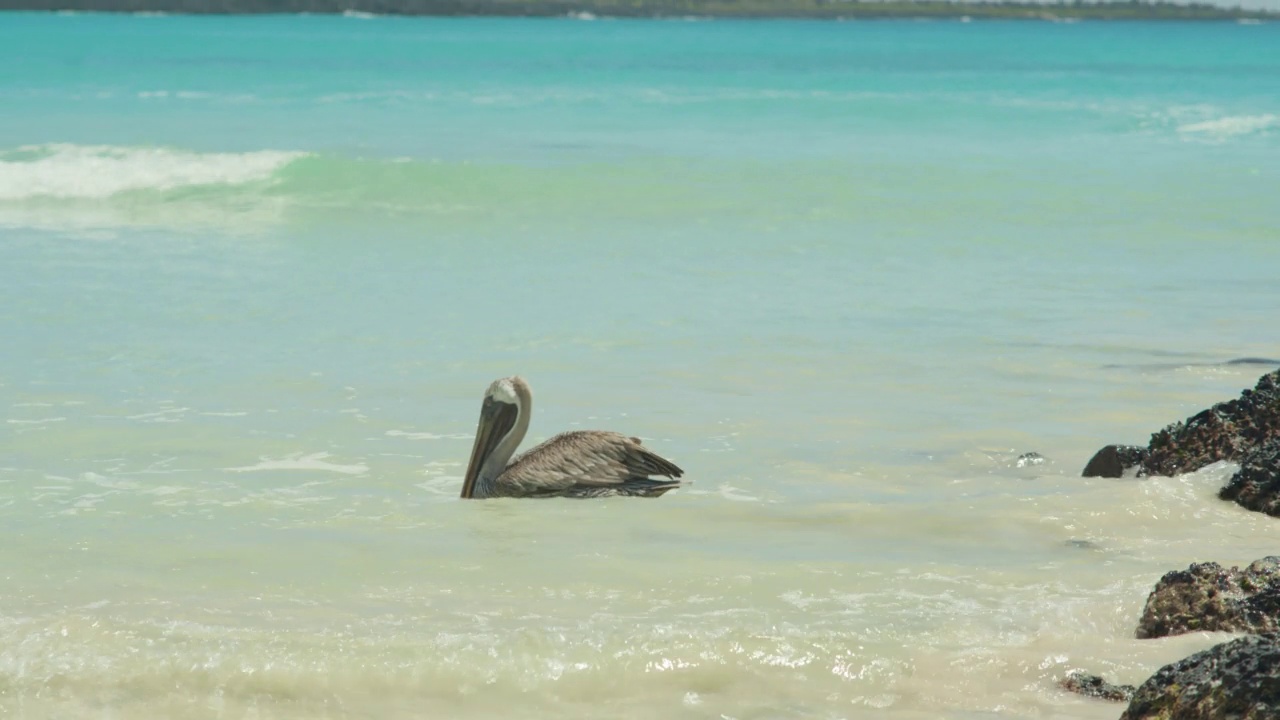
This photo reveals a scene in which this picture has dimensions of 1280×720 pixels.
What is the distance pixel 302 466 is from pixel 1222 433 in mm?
3479

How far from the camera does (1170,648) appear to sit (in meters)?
4.05

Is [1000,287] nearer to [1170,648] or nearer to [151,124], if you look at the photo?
[1170,648]

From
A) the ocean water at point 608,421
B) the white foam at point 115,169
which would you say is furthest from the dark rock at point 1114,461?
the white foam at point 115,169

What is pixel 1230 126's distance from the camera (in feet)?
88.8

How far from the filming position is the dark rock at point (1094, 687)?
380cm

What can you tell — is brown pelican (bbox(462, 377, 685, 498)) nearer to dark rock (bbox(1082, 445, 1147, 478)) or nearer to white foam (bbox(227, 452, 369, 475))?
white foam (bbox(227, 452, 369, 475))

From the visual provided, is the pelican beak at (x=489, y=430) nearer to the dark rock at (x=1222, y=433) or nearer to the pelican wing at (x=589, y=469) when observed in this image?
the pelican wing at (x=589, y=469)

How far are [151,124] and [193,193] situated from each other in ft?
29.1

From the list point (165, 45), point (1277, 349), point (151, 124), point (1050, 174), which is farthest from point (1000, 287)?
point (165, 45)

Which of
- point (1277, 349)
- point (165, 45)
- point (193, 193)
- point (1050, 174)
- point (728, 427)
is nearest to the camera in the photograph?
point (728, 427)

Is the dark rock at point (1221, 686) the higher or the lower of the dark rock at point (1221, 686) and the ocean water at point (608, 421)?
the higher

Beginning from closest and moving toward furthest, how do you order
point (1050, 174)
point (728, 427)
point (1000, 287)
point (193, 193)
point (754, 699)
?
point (754, 699), point (728, 427), point (1000, 287), point (193, 193), point (1050, 174)

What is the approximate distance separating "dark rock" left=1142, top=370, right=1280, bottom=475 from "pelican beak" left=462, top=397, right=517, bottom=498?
7.86 ft

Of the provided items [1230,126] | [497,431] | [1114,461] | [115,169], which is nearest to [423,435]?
[497,431]
